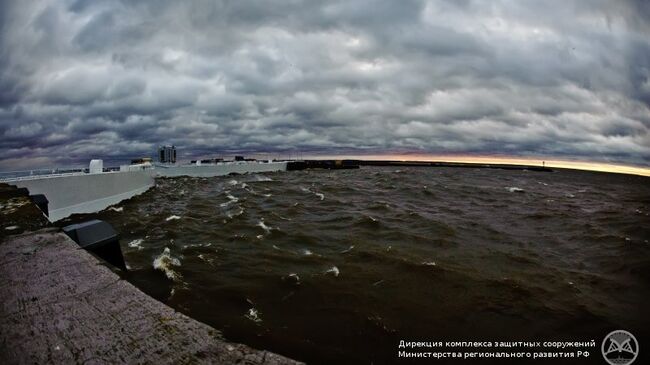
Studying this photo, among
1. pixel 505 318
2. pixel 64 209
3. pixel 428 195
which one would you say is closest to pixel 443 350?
pixel 505 318

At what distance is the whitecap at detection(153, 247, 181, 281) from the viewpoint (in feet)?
22.4

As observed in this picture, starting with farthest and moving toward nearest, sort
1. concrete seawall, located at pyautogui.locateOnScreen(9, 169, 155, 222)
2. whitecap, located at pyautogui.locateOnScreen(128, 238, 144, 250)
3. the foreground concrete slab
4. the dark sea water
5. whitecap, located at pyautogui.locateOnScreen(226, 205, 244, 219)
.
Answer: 1. whitecap, located at pyautogui.locateOnScreen(226, 205, 244, 219)
2. concrete seawall, located at pyautogui.locateOnScreen(9, 169, 155, 222)
3. whitecap, located at pyautogui.locateOnScreen(128, 238, 144, 250)
4. the dark sea water
5. the foreground concrete slab

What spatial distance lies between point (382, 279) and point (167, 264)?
550cm

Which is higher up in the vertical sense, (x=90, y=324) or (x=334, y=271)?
(x=90, y=324)

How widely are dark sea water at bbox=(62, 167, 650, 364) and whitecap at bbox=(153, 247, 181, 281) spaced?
0.05m

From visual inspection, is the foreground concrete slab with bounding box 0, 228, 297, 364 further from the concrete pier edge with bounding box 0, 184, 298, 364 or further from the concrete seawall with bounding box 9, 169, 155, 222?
the concrete seawall with bounding box 9, 169, 155, 222

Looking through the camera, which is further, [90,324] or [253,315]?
[253,315]

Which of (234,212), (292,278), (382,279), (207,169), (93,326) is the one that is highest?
(207,169)

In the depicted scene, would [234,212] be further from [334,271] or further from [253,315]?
[253,315]

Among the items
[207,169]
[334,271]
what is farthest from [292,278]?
[207,169]

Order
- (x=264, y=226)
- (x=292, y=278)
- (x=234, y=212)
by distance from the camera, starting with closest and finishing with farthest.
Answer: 1. (x=292, y=278)
2. (x=264, y=226)
3. (x=234, y=212)

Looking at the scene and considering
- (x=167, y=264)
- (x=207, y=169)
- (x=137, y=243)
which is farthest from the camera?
(x=207, y=169)

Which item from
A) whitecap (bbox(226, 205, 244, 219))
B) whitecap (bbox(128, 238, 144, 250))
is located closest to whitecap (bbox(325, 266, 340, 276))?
whitecap (bbox(128, 238, 144, 250))

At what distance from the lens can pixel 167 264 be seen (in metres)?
7.50
